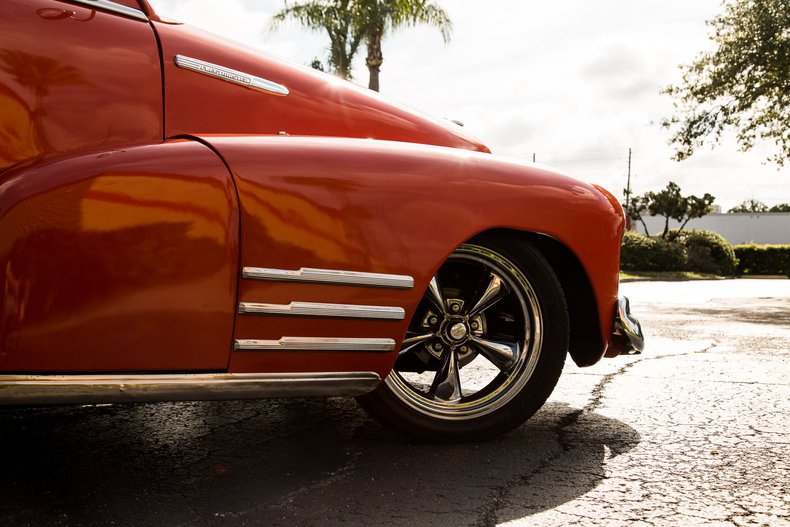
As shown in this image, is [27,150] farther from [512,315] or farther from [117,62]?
[512,315]

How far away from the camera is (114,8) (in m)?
2.32

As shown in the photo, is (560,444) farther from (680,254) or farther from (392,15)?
(680,254)

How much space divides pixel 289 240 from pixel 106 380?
0.63m

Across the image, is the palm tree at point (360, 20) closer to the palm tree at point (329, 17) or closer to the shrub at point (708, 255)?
the palm tree at point (329, 17)

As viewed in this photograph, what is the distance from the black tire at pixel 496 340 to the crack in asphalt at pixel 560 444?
0.19m

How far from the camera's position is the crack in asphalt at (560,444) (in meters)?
1.99

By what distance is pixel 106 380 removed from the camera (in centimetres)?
193

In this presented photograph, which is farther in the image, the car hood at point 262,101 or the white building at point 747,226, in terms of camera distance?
the white building at point 747,226

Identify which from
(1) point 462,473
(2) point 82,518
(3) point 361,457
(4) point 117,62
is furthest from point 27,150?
(1) point 462,473

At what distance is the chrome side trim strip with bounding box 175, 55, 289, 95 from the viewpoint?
7.84 ft

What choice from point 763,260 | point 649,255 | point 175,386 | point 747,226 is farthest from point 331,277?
point 747,226

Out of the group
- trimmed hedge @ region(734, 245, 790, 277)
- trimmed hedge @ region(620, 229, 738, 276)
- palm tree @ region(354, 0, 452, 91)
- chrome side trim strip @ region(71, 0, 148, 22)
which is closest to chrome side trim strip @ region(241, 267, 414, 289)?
chrome side trim strip @ region(71, 0, 148, 22)

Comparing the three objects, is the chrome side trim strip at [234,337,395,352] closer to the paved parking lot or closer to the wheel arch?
the paved parking lot

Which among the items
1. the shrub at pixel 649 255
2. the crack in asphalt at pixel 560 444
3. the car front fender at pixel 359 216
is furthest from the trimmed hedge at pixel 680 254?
the car front fender at pixel 359 216
